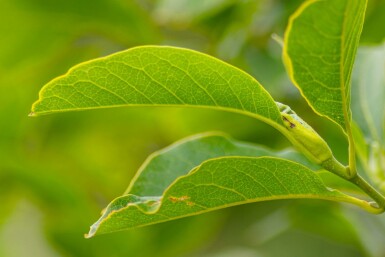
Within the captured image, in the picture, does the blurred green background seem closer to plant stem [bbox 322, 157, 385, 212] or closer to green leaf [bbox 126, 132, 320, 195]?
green leaf [bbox 126, 132, 320, 195]

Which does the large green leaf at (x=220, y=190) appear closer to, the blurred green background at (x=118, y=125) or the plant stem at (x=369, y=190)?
the plant stem at (x=369, y=190)

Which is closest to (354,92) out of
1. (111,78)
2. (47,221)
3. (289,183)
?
(289,183)

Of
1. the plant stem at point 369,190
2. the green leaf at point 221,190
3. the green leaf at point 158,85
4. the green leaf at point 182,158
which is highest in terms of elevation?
the green leaf at point 158,85

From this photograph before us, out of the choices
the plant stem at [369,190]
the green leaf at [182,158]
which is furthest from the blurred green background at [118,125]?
the plant stem at [369,190]

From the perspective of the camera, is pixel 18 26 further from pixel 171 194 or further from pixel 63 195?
pixel 171 194

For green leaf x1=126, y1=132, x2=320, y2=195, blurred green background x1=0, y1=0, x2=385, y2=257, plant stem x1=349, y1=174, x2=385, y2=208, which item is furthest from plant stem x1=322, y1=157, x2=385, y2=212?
blurred green background x1=0, y1=0, x2=385, y2=257

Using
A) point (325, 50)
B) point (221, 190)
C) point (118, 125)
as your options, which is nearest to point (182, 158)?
point (221, 190)
